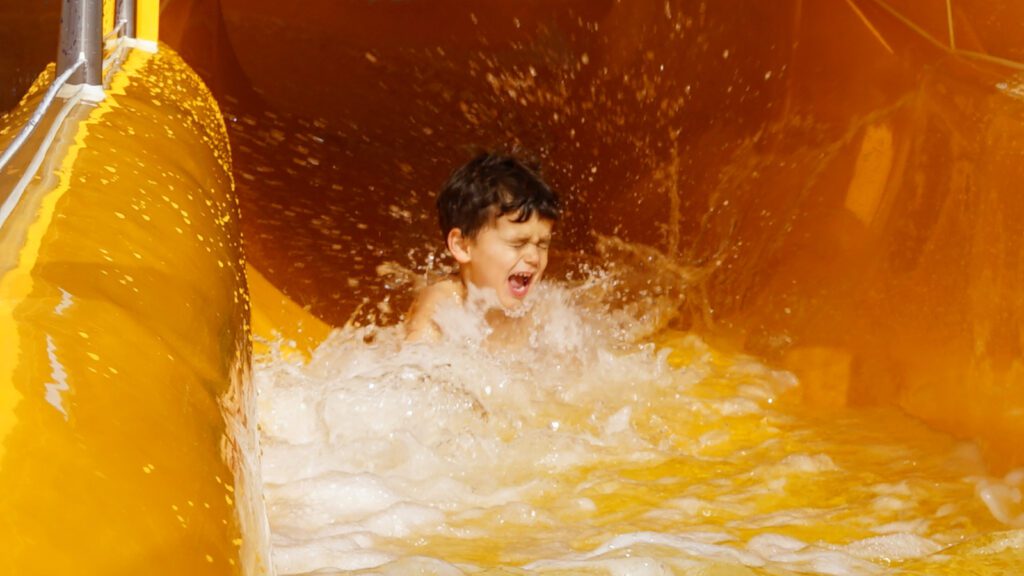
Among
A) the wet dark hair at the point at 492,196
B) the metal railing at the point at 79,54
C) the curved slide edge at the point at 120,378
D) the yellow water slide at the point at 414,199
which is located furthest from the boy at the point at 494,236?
the curved slide edge at the point at 120,378

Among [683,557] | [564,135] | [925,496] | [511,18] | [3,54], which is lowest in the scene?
[683,557]

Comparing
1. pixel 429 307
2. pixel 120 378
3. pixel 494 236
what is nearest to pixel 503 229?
pixel 494 236

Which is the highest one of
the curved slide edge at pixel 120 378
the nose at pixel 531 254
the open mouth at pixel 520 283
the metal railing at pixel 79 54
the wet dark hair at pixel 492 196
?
the wet dark hair at pixel 492 196

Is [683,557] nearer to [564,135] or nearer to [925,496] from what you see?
[925,496]

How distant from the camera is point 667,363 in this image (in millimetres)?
2439

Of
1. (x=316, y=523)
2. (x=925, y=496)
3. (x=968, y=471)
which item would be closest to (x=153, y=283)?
(x=316, y=523)

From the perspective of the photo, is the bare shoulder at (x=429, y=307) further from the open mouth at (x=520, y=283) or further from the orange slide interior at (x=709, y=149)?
the orange slide interior at (x=709, y=149)

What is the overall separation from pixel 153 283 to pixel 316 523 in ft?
2.13

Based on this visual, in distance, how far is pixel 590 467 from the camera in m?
1.81

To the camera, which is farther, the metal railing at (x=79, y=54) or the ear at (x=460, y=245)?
the ear at (x=460, y=245)

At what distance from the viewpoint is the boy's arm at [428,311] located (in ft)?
8.05

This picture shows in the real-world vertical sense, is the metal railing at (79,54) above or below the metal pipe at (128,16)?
below

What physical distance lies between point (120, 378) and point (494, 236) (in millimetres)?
1778

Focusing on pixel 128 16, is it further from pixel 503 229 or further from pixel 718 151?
pixel 718 151
